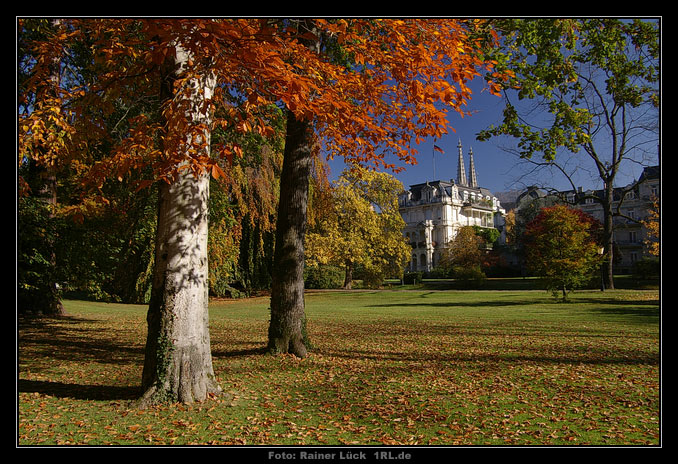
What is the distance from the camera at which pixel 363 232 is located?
30109 mm

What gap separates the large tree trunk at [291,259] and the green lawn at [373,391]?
354 millimetres

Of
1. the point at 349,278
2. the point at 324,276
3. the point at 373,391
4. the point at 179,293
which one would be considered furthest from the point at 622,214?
the point at 324,276

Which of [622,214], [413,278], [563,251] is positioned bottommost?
[413,278]

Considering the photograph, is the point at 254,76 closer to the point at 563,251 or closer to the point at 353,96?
the point at 353,96

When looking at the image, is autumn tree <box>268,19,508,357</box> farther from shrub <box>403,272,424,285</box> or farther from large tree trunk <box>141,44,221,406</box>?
shrub <box>403,272,424,285</box>

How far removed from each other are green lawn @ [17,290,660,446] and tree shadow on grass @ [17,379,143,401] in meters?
0.01

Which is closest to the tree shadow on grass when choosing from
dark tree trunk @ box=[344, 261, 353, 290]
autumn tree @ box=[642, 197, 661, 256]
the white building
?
autumn tree @ box=[642, 197, 661, 256]

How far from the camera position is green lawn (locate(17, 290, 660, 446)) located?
13.0 ft

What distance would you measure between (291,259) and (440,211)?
28523 millimetres

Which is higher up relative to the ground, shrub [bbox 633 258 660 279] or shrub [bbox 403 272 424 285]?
shrub [bbox 633 258 660 279]

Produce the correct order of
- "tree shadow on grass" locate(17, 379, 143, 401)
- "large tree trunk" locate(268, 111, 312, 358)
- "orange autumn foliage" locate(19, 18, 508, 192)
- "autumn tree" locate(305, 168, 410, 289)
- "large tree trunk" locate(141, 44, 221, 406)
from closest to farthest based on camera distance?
"orange autumn foliage" locate(19, 18, 508, 192) < "large tree trunk" locate(141, 44, 221, 406) < "tree shadow on grass" locate(17, 379, 143, 401) < "large tree trunk" locate(268, 111, 312, 358) < "autumn tree" locate(305, 168, 410, 289)

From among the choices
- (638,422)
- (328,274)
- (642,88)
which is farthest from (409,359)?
(328,274)

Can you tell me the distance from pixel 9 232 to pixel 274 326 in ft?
13.6

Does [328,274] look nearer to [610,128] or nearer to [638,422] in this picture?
[610,128]
